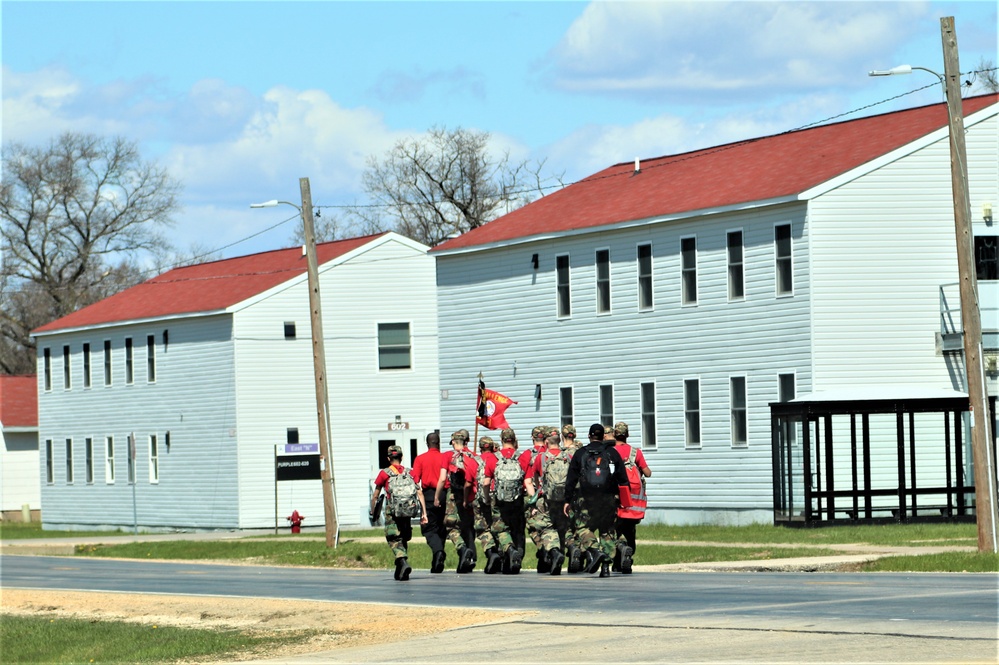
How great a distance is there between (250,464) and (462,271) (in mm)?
8658

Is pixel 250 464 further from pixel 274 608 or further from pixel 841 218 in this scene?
pixel 274 608

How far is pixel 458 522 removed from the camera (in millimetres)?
24344

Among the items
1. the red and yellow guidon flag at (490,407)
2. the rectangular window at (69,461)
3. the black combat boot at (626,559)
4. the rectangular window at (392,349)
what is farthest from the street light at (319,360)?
the rectangular window at (69,461)

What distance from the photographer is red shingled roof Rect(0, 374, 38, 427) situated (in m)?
67.3

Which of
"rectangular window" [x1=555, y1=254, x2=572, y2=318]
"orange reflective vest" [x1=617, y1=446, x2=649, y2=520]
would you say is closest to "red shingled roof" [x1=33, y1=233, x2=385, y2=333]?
"rectangular window" [x1=555, y1=254, x2=572, y2=318]

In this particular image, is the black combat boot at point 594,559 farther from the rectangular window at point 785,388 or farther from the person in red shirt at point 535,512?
the rectangular window at point 785,388

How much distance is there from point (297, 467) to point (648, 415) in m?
8.57

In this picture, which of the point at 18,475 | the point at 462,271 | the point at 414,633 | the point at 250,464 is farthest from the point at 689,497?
the point at 18,475

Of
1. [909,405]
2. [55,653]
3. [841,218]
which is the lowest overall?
[55,653]

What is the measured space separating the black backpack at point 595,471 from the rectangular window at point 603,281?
18.9 metres

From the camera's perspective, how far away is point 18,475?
6738 cm

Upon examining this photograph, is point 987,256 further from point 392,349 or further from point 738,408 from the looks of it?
point 392,349

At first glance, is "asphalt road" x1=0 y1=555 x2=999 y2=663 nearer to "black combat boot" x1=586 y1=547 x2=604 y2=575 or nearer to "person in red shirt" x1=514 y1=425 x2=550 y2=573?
"black combat boot" x1=586 y1=547 x2=604 y2=575

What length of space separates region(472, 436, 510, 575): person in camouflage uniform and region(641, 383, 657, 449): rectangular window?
15.6m
